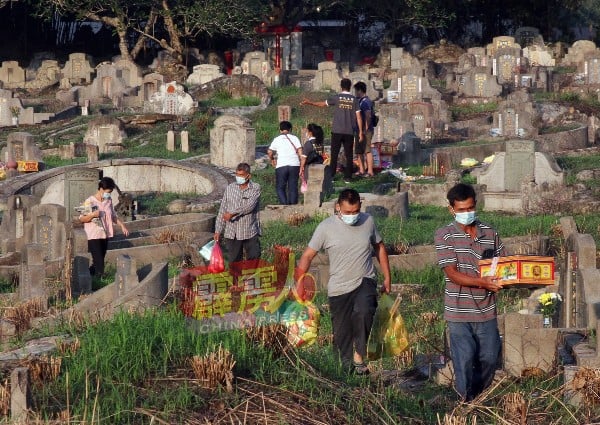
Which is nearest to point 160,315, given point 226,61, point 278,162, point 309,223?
point 309,223

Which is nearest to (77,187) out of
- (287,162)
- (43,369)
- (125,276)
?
(287,162)

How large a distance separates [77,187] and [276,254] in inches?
203

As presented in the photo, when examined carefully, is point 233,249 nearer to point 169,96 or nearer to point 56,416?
point 56,416

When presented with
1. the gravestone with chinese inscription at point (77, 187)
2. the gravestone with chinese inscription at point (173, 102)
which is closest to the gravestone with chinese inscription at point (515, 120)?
the gravestone with chinese inscription at point (173, 102)

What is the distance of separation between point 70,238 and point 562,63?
1326 inches

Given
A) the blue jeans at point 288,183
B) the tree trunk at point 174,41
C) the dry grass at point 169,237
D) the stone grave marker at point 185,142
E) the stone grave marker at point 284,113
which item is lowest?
the dry grass at point 169,237

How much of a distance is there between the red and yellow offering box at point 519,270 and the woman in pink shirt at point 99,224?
7752mm

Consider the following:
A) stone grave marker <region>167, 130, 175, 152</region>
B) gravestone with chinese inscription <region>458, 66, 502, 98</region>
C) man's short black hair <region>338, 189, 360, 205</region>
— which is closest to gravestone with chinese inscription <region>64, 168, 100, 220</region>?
stone grave marker <region>167, 130, 175, 152</region>

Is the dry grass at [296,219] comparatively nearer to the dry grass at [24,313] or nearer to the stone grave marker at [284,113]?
the dry grass at [24,313]

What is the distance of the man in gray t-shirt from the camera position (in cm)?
1124

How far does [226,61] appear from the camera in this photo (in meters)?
54.6

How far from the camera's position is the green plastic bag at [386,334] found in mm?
11461

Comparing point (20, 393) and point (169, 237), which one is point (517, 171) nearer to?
point (169, 237)

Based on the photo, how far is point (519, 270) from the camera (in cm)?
1003
